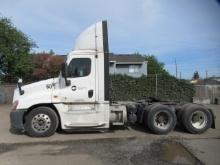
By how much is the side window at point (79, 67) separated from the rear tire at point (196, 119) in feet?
10.9

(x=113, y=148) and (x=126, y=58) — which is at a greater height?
(x=126, y=58)

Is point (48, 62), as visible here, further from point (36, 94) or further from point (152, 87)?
point (36, 94)

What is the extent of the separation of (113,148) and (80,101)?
2.46 metres

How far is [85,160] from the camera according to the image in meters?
8.55

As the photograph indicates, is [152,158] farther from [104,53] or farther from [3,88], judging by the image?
[3,88]

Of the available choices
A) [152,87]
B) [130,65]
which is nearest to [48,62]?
[130,65]

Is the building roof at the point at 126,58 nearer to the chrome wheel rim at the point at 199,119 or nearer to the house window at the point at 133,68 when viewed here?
the house window at the point at 133,68

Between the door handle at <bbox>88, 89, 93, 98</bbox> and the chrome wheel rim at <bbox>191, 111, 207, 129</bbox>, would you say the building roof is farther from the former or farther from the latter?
the door handle at <bbox>88, 89, 93, 98</bbox>

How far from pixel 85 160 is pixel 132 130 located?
4.30 metres

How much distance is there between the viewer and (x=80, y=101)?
11781 mm

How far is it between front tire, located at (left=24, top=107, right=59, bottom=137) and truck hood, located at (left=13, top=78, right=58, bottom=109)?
27 cm

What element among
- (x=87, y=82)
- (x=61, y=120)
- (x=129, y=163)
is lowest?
(x=129, y=163)

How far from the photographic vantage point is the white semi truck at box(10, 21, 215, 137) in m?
11.7

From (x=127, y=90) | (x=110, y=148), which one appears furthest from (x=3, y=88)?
(x=110, y=148)
